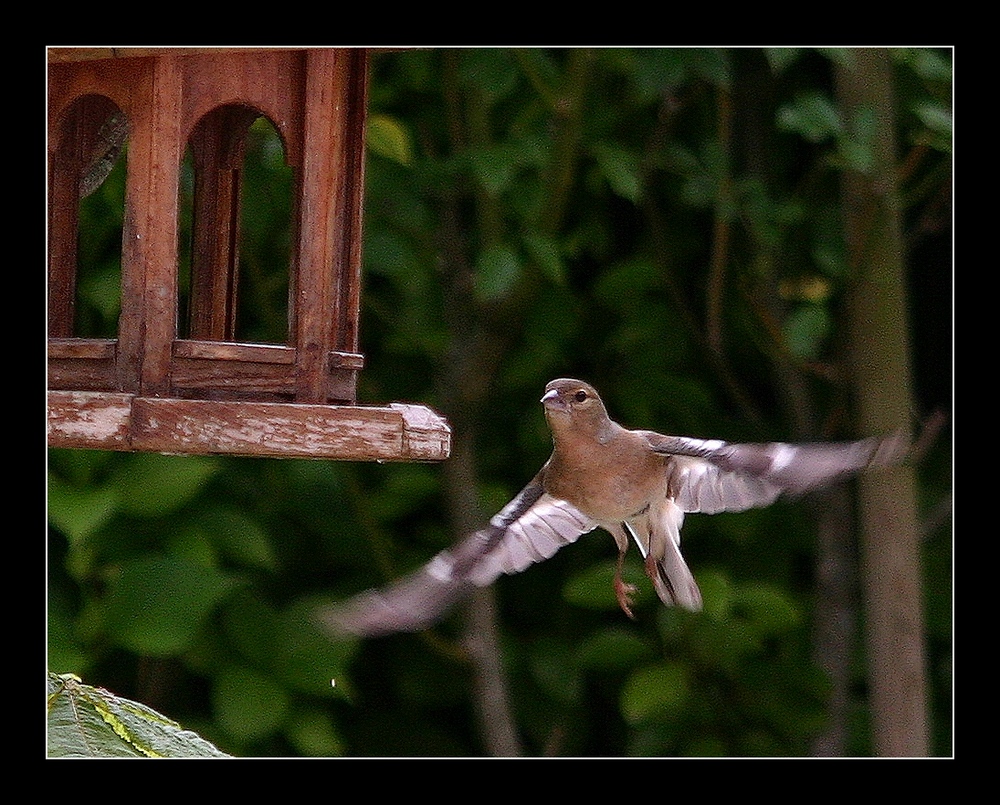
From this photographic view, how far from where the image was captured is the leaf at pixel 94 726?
1328 mm

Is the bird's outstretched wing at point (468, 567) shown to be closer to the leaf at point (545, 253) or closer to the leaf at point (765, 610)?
the leaf at point (545, 253)

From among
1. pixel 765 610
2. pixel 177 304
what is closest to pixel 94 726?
pixel 177 304

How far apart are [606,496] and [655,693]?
1.26 meters

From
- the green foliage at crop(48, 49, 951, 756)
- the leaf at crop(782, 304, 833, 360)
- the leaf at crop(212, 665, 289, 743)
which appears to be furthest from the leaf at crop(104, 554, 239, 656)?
the leaf at crop(782, 304, 833, 360)

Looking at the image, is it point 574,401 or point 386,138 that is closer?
point 574,401

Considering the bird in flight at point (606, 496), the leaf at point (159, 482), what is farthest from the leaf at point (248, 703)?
the bird in flight at point (606, 496)

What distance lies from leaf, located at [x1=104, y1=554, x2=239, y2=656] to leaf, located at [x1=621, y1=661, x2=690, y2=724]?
103 centimetres

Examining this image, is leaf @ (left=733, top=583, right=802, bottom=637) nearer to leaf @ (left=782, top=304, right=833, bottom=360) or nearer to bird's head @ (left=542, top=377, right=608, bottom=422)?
leaf @ (left=782, top=304, right=833, bottom=360)

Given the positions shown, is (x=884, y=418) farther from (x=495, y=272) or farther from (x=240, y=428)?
(x=240, y=428)

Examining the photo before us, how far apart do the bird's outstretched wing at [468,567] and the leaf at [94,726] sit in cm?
30

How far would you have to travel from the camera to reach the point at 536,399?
3.66 meters

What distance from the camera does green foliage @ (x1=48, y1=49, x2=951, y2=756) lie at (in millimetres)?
2977

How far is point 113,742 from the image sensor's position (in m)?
1.34

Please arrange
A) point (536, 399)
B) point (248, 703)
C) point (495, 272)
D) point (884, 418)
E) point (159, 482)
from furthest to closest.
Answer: point (536, 399) < point (884, 418) < point (248, 703) < point (159, 482) < point (495, 272)
